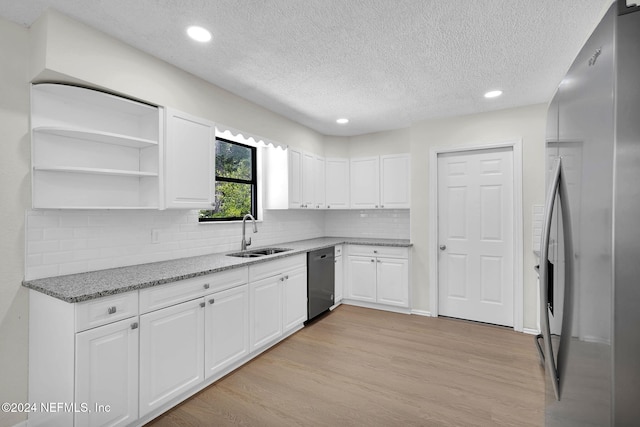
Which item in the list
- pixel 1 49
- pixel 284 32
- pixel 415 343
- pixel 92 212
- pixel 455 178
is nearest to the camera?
pixel 1 49

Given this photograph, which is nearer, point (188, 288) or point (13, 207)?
point (13, 207)

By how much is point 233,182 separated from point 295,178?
817 millimetres

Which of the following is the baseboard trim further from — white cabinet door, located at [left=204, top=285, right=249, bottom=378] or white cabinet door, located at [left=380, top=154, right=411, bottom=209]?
white cabinet door, located at [left=204, top=285, right=249, bottom=378]

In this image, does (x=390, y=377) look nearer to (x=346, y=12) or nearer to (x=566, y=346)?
(x=566, y=346)

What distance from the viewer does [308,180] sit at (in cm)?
434

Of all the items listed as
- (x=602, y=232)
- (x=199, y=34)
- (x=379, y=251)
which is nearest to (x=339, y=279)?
(x=379, y=251)

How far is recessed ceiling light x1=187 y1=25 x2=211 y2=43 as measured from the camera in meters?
2.09

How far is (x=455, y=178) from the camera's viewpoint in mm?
3924

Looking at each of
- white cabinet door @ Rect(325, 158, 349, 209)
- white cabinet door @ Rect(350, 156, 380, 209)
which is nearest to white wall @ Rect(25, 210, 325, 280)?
white cabinet door @ Rect(325, 158, 349, 209)

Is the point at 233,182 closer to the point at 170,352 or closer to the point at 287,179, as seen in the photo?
the point at 287,179

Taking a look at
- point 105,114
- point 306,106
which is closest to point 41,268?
point 105,114

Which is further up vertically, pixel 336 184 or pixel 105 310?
pixel 336 184

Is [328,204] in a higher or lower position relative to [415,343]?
higher

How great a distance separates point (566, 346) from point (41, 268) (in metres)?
2.81
